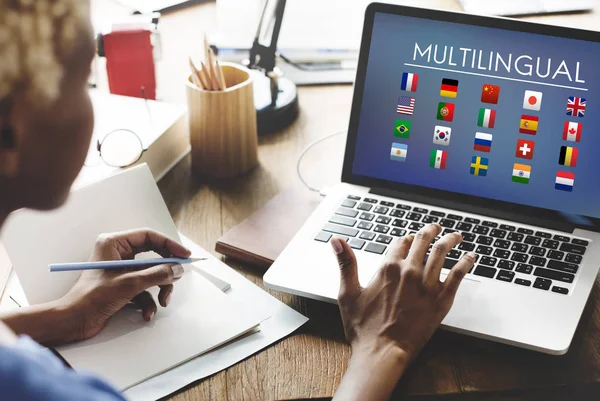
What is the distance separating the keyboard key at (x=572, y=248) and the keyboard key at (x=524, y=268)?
7 centimetres

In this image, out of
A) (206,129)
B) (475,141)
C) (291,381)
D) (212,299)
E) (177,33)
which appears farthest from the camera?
(177,33)

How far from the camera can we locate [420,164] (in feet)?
3.46

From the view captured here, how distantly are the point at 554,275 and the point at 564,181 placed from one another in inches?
6.1

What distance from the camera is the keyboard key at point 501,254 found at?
3.11 ft

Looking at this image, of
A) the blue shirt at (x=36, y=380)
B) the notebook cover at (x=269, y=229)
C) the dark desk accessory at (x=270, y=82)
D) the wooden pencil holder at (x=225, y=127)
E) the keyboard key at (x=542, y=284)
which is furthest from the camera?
the dark desk accessory at (x=270, y=82)

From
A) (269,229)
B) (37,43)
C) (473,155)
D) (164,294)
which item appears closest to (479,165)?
(473,155)

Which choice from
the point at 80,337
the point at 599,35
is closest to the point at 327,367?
the point at 80,337

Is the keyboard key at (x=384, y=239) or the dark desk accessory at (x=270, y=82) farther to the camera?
the dark desk accessory at (x=270, y=82)

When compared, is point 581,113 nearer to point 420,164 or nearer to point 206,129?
point 420,164

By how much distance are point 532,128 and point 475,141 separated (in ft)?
0.27

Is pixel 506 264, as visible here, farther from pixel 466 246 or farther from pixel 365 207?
pixel 365 207

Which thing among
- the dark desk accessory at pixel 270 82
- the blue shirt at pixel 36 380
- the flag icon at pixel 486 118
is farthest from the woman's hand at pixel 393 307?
the dark desk accessory at pixel 270 82

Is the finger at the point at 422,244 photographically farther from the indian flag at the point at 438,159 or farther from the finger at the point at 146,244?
the finger at the point at 146,244

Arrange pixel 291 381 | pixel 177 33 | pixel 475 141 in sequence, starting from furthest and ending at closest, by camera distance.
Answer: pixel 177 33 → pixel 475 141 → pixel 291 381
